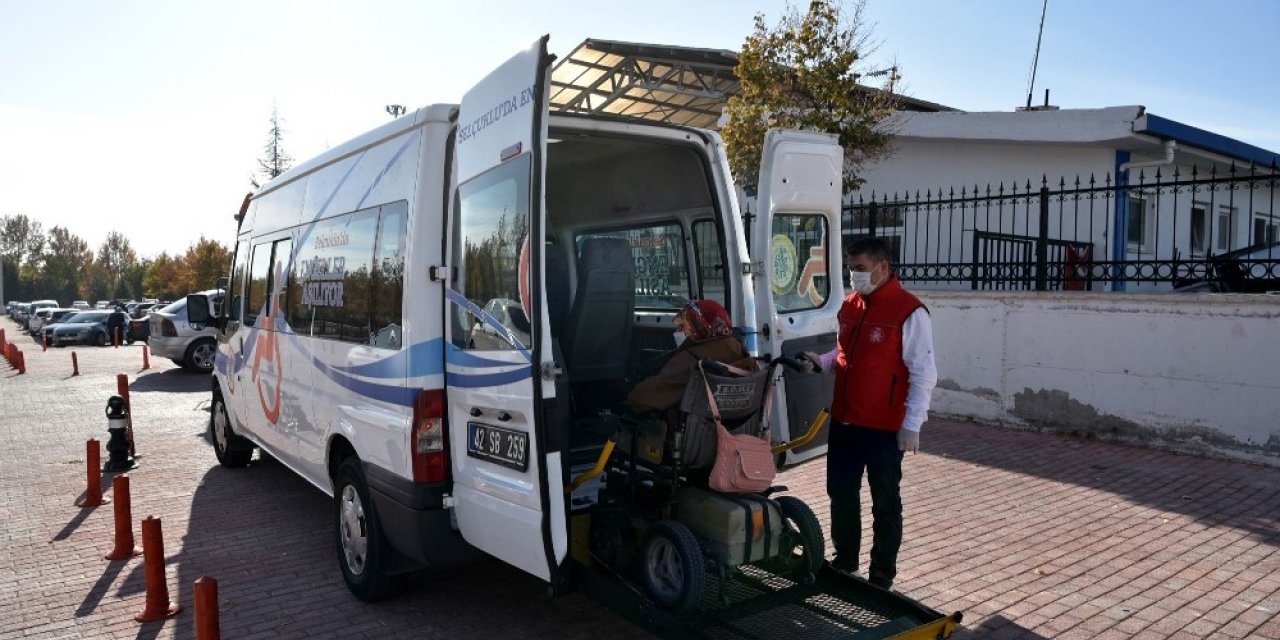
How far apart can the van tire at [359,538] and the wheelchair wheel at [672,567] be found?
1.51 m

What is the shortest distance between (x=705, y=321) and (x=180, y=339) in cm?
1579

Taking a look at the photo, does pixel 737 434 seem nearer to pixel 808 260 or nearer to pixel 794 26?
pixel 808 260

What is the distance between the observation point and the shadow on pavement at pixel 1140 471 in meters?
6.69

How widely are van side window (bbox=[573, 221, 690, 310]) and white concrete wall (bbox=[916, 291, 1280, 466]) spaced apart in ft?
17.0

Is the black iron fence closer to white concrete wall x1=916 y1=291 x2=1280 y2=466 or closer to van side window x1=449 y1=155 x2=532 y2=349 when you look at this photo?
white concrete wall x1=916 y1=291 x2=1280 y2=466

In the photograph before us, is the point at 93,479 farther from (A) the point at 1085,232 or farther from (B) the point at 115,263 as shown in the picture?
(B) the point at 115,263

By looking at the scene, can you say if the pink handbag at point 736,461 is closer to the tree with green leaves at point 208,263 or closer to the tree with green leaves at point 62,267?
the tree with green leaves at point 208,263

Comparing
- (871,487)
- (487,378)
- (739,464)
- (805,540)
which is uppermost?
(487,378)

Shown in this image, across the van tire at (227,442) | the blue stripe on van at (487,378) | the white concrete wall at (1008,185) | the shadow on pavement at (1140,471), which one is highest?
the white concrete wall at (1008,185)

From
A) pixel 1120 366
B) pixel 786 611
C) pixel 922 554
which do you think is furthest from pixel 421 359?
pixel 1120 366

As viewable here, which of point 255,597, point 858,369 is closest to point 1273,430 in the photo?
point 858,369

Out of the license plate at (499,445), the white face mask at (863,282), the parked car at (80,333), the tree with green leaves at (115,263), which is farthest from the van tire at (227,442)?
the tree with green leaves at (115,263)

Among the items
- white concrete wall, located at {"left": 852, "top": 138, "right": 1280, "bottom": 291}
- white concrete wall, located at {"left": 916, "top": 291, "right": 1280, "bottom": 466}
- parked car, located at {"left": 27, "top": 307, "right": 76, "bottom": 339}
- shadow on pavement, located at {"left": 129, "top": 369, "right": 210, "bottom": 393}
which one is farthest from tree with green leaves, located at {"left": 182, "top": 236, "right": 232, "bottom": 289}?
white concrete wall, located at {"left": 916, "top": 291, "right": 1280, "bottom": 466}

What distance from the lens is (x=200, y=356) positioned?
17609mm
